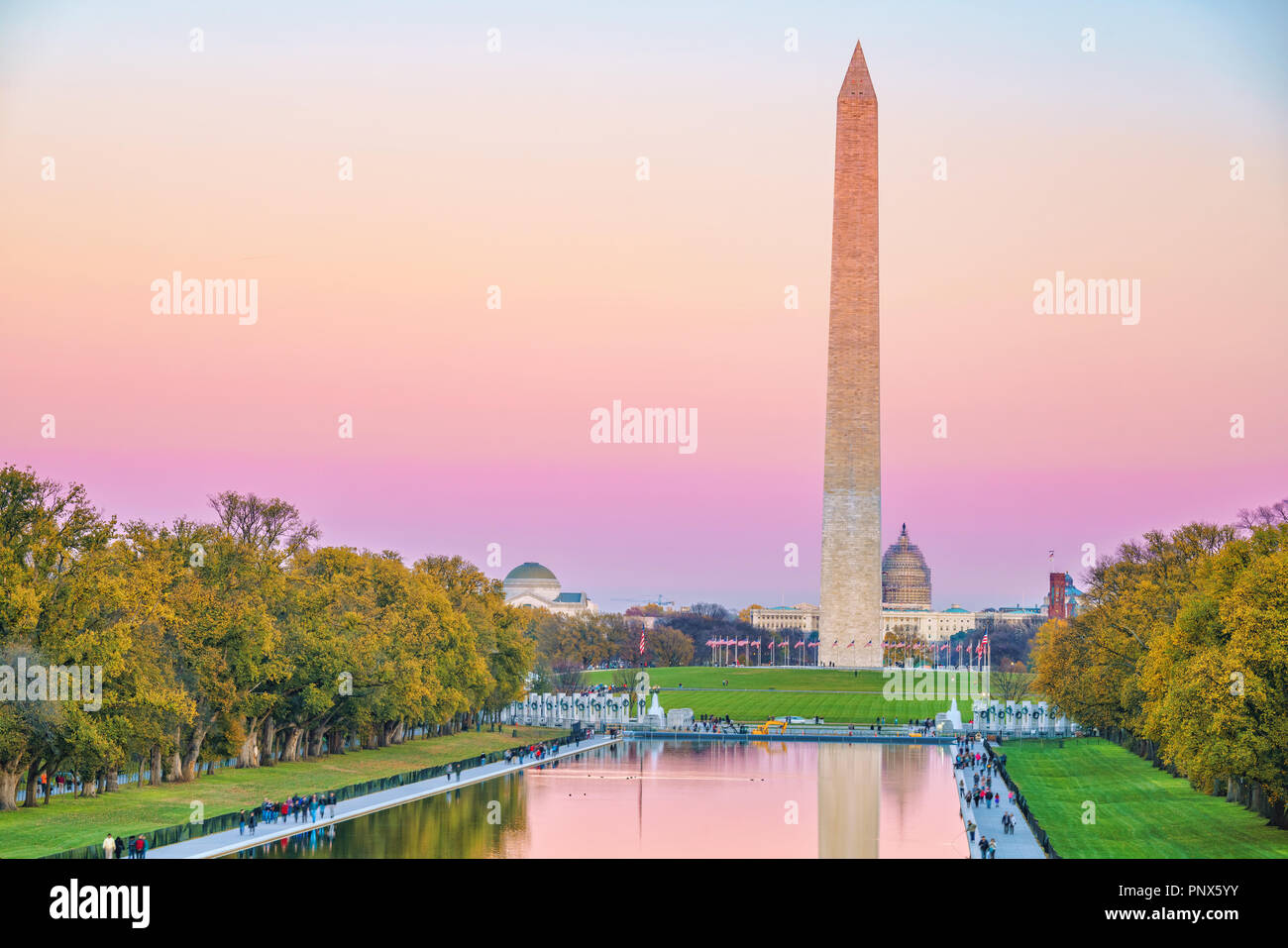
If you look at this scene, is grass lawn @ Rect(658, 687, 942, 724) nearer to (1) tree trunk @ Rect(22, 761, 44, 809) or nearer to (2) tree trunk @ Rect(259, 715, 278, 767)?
(2) tree trunk @ Rect(259, 715, 278, 767)

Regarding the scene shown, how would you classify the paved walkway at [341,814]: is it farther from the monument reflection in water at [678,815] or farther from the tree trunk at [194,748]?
the tree trunk at [194,748]

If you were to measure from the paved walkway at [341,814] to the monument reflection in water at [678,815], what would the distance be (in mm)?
473

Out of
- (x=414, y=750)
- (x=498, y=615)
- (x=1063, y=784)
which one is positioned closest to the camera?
(x=1063, y=784)

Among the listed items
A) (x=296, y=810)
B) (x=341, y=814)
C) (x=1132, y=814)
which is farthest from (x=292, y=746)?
(x=1132, y=814)

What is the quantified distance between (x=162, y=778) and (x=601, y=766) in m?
17.5

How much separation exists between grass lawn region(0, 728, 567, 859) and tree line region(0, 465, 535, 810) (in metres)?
1.08

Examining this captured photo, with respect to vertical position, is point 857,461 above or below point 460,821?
above

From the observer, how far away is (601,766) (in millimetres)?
59781

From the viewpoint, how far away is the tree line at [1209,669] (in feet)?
124

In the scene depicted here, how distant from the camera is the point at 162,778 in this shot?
1951 inches
